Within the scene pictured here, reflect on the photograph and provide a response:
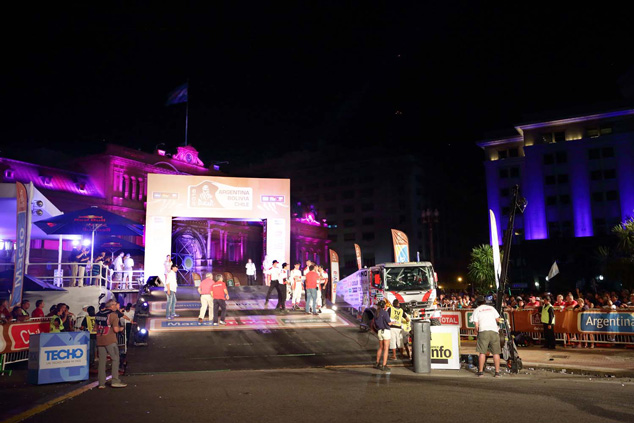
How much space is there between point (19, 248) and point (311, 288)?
9.96 meters

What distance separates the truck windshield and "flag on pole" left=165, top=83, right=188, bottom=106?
24288mm

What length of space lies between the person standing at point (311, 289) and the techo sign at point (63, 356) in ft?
30.5

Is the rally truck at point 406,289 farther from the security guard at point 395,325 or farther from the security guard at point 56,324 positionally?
the security guard at point 56,324

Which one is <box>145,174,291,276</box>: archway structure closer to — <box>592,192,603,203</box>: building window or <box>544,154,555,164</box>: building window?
<box>544,154,555,164</box>: building window

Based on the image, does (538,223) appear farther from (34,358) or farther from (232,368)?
(34,358)

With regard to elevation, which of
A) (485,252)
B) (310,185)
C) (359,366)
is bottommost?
(359,366)

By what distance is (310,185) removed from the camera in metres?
102

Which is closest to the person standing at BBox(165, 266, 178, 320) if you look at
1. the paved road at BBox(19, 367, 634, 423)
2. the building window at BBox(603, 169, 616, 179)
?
the paved road at BBox(19, 367, 634, 423)

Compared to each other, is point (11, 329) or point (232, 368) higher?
point (11, 329)

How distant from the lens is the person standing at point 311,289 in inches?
765

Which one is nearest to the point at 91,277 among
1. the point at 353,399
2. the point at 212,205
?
the point at 212,205

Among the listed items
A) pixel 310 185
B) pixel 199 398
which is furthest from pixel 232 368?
pixel 310 185

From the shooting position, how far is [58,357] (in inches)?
440

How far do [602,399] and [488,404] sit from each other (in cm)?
200
